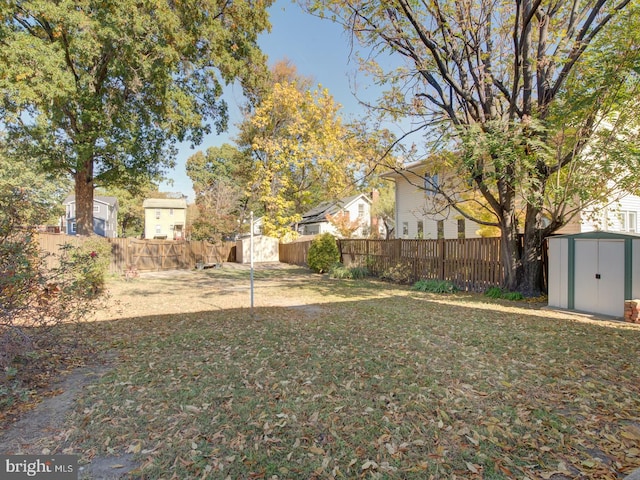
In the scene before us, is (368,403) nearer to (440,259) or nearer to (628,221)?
(440,259)

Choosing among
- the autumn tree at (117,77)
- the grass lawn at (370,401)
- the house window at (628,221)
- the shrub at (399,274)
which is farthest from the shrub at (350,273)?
the house window at (628,221)

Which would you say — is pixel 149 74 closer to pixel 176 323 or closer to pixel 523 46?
pixel 176 323

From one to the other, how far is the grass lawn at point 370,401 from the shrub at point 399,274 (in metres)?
5.98

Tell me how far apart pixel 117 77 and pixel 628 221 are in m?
21.6

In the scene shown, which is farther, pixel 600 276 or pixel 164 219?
pixel 164 219

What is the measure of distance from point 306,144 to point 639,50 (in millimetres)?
13871

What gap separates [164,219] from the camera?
37.4 m

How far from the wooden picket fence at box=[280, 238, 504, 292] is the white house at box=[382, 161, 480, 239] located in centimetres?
347

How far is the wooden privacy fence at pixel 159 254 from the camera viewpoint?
17.5 metres

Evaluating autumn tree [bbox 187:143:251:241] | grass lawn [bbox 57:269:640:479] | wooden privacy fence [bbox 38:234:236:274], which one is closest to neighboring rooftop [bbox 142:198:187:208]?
autumn tree [bbox 187:143:251:241]

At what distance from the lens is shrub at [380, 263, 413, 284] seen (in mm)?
11977

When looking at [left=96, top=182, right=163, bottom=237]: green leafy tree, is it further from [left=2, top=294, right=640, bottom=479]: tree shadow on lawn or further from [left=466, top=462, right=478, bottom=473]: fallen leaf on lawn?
[left=466, top=462, right=478, bottom=473]: fallen leaf on lawn

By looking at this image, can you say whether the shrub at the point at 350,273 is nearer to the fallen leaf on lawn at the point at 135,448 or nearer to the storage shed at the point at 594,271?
the storage shed at the point at 594,271

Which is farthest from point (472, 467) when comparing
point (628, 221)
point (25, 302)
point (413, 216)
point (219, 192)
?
point (219, 192)
